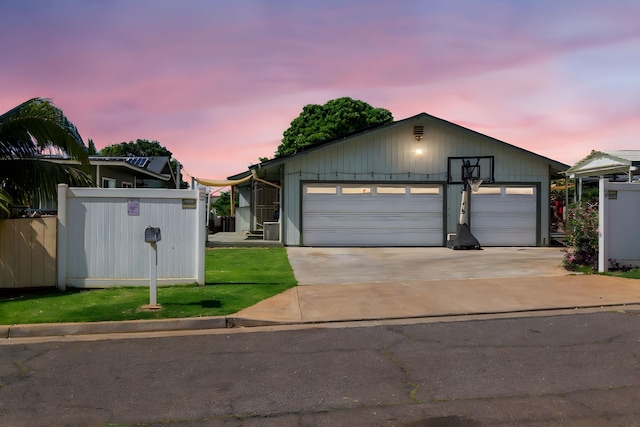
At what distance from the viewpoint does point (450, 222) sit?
1923cm

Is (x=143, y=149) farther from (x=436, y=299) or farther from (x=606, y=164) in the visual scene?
(x=436, y=299)

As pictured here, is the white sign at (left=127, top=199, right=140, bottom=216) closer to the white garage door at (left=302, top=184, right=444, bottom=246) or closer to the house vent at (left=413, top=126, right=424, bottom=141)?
the white garage door at (left=302, top=184, right=444, bottom=246)

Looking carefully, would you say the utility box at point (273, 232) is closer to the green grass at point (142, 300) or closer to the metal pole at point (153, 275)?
the green grass at point (142, 300)

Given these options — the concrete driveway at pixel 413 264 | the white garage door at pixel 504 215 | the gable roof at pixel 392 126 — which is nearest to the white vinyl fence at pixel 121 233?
the concrete driveway at pixel 413 264

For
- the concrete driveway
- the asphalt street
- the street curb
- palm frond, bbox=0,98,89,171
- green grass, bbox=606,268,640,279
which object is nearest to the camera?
the asphalt street

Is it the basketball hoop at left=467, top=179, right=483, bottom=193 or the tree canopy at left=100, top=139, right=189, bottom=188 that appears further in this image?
the tree canopy at left=100, top=139, right=189, bottom=188

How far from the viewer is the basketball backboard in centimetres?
1914

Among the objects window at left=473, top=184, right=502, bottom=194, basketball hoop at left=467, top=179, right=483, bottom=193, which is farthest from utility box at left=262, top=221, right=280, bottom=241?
window at left=473, top=184, right=502, bottom=194

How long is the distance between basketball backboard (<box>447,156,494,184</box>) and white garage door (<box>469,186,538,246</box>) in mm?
521

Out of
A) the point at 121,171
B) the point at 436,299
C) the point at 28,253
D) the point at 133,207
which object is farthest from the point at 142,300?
the point at 121,171

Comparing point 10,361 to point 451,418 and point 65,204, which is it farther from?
point 451,418

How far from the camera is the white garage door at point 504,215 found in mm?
19297

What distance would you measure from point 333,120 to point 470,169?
82.2ft

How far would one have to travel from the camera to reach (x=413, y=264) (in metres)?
13.5
